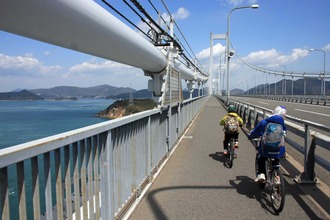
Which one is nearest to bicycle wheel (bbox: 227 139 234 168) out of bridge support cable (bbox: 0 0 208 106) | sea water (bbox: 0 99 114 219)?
bridge support cable (bbox: 0 0 208 106)

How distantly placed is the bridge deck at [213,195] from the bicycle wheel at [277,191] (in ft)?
0.36

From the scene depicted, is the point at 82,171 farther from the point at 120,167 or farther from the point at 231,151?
the point at 231,151

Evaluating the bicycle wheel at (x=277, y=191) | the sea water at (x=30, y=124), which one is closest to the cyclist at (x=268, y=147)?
the bicycle wheel at (x=277, y=191)

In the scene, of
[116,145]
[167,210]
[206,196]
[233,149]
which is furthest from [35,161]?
[233,149]

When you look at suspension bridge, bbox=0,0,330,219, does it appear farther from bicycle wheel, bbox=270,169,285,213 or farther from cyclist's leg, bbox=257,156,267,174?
cyclist's leg, bbox=257,156,267,174

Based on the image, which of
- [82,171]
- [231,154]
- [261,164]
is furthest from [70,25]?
[231,154]

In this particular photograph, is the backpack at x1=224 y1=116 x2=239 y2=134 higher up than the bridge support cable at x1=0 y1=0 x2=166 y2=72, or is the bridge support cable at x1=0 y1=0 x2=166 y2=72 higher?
the bridge support cable at x1=0 y1=0 x2=166 y2=72

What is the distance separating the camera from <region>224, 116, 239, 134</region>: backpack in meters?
6.77

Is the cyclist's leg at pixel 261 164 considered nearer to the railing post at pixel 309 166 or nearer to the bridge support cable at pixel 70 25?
the railing post at pixel 309 166

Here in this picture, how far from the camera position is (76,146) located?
262 centimetres

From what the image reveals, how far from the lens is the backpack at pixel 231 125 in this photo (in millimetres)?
6766

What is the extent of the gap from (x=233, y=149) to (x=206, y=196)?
2.17 metres

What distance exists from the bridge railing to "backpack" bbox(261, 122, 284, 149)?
74.2 inches

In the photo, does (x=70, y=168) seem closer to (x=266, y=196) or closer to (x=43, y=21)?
(x=43, y=21)
